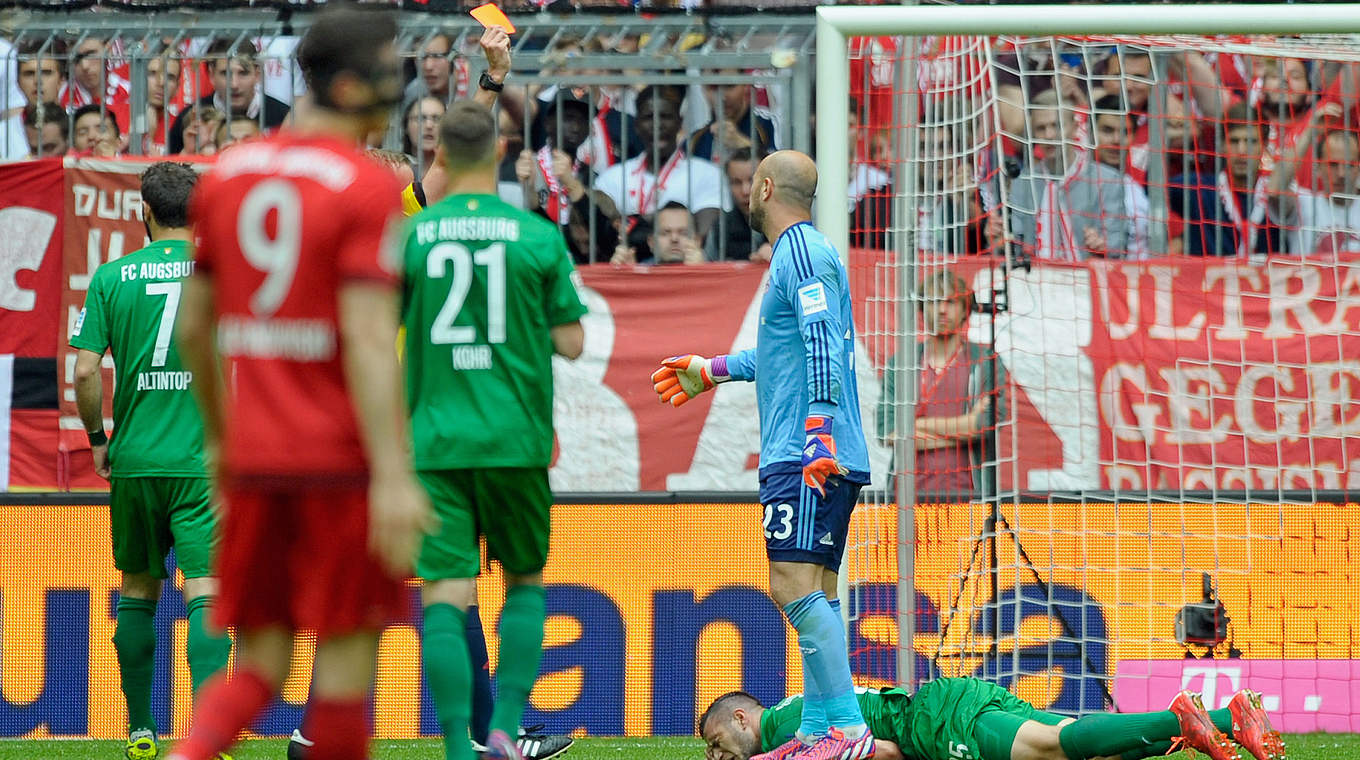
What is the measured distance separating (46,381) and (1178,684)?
5.50 metres

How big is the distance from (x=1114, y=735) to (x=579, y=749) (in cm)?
253

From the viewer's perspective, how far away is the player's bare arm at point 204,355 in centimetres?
387

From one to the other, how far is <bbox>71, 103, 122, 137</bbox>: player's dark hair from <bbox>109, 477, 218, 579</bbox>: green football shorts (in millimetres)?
2915

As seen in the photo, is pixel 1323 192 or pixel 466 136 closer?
pixel 466 136

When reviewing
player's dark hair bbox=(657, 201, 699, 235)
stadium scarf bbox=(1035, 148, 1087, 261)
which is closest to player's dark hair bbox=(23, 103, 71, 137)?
player's dark hair bbox=(657, 201, 699, 235)

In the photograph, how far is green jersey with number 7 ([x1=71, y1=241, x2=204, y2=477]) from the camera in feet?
19.5

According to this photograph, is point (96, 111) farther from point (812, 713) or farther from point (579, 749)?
point (812, 713)

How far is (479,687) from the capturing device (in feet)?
17.7

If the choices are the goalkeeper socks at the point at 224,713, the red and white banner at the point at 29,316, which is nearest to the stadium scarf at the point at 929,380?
the red and white banner at the point at 29,316

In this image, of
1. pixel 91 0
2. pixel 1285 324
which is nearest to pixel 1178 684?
pixel 1285 324

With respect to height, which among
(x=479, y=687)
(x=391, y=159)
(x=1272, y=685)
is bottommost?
(x=1272, y=685)

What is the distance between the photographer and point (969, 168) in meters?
7.55

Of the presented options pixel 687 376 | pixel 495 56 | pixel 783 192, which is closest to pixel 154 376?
pixel 495 56

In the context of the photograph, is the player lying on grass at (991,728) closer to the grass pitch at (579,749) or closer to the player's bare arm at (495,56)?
the grass pitch at (579,749)
